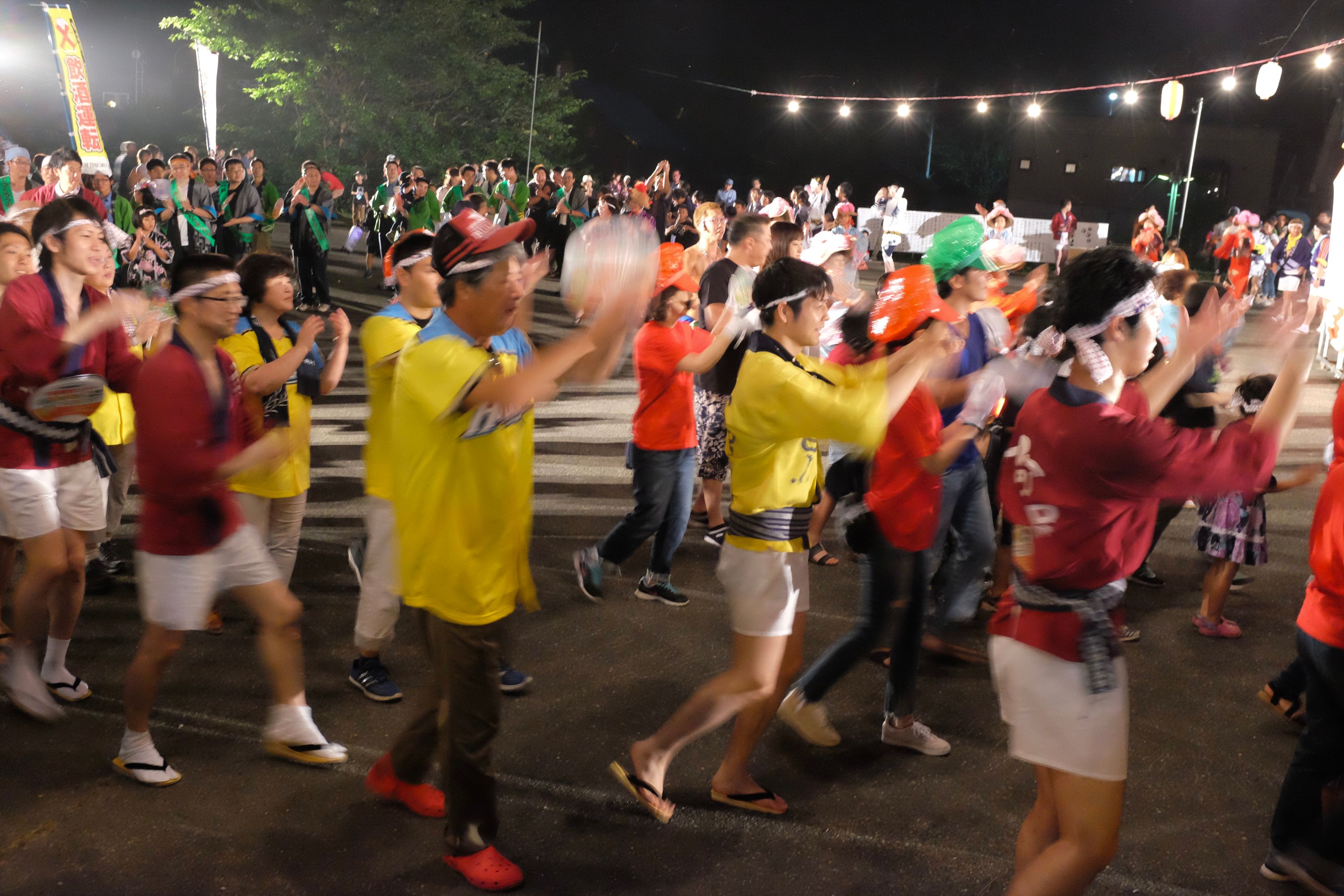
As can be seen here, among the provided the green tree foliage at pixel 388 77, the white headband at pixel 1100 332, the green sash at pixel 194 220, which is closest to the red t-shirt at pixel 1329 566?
the white headband at pixel 1100 332

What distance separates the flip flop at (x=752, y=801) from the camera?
11.4ft

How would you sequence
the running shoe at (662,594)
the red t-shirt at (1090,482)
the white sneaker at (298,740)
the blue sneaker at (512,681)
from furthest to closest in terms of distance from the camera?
the running shoe at (662,594)
the blue sneaker at (512,681)
the white sneaker at (298,740)
the red t-shirt at (1090,482)

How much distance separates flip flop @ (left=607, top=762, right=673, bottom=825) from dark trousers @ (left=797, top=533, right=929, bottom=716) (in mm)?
754

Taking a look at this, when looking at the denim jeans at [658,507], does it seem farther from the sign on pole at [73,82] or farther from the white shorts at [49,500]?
the sign on pole at [73,82]

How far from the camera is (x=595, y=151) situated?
3906cm

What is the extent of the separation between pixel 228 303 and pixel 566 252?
146 cm

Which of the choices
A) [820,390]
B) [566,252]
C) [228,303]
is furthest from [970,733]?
[228,303]

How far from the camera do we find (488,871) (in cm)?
297

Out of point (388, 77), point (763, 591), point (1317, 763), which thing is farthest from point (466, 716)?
point (388, 77)

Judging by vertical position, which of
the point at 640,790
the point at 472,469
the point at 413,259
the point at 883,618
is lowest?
the point at 640,790

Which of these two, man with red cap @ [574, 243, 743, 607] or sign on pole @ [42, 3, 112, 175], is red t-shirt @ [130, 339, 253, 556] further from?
sign on pole @ [42, 3, 112, 175]

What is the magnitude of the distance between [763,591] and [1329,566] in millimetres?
1746

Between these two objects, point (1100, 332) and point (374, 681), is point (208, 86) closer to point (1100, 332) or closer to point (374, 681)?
point (374, 681)

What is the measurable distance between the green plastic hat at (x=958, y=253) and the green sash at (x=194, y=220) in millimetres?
11470
